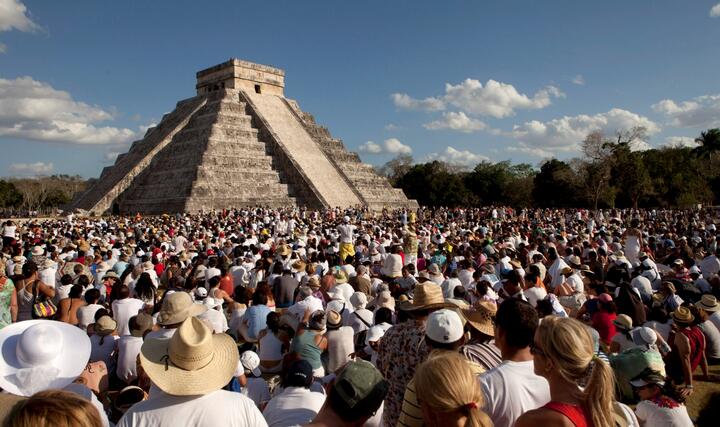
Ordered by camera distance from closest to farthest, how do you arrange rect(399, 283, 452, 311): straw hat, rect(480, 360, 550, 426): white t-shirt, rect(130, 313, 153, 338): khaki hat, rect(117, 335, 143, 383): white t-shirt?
rect(480, 360, 550, 426): white t-shirt, rect(399, 283, 452, 311): straw hat, rect(117, 335, 143, 383): white t-shirt, rect(130, 313, 153, 338): khaki hat

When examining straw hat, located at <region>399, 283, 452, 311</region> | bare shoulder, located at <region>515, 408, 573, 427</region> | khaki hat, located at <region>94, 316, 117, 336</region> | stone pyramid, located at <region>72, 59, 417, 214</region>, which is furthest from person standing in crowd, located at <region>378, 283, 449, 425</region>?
stone pyramid, located at <region>72, 59, 417, 214</region>

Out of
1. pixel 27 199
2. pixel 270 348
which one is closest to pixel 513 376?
pixel 270 348

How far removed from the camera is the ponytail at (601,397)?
8.05 feet

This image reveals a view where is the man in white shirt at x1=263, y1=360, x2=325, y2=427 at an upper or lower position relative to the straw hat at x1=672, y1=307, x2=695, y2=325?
upper

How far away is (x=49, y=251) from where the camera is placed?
12.8 metres

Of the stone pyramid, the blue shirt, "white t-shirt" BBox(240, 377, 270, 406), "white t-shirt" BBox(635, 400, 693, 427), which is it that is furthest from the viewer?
the stone pyramid

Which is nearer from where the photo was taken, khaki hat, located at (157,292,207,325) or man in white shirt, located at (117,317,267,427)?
man in white shirt, located at (117,317,267,427)

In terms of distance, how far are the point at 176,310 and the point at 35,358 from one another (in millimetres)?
1732

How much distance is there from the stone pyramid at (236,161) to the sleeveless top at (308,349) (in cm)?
3061

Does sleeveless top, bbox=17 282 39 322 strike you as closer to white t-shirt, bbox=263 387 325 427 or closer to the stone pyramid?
white t-shirt, bbox=263 387 325 427

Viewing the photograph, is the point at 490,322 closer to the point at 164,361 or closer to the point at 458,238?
the point at 164,361

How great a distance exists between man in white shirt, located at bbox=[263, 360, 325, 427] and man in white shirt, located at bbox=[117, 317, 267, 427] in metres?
0.66

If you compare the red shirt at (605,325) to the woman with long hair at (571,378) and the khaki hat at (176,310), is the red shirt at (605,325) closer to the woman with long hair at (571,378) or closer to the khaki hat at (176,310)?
the woman with long hair at (571,378)

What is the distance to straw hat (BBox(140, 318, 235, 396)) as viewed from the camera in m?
2.69
